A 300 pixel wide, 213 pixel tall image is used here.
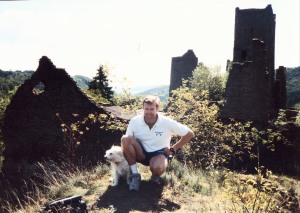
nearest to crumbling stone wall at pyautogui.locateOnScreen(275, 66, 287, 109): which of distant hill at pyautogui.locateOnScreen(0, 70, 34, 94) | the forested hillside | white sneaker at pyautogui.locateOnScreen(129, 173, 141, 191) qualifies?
white sneaker at pyautogui.locateOnScreen(129, 173, 141, 191)

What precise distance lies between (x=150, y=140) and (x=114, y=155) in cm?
72

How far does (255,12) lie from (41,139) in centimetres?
3143

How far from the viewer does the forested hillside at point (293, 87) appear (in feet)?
216

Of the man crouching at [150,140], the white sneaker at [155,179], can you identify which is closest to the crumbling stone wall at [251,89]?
the white sneaker at [155,179]

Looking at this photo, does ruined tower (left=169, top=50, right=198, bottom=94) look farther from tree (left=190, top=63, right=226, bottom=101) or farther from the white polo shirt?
the white polo shirt

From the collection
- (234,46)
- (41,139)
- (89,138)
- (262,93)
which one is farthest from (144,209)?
(234,46)

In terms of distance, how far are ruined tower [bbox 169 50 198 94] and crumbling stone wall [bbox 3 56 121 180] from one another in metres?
29.1

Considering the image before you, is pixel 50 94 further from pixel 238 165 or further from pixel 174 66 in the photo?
pixel 174 66

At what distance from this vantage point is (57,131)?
Answer: 1552cm

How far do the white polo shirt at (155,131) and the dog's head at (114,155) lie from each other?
0.40 m

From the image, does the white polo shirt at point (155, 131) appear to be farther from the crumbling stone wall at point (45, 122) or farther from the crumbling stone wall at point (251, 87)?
the crumbling stone wall at point (251, 87)

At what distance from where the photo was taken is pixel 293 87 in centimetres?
7300

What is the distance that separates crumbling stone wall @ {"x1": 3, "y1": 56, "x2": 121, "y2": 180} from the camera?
50.0ft

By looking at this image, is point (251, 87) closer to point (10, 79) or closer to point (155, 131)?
point (155, 131)
